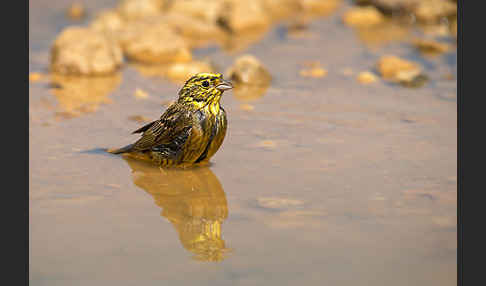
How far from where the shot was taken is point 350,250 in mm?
4762

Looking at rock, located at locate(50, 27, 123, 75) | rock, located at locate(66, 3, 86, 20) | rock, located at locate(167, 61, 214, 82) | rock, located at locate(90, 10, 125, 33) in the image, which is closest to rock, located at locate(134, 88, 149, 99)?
rock, located at locate(167, 61, 214, 82)

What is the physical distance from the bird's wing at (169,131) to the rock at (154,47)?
4091 millimetres

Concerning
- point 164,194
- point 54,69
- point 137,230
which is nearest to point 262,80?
point 54,69

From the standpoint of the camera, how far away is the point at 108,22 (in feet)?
38.7

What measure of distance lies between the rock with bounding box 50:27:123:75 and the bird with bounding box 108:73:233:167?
3.67m

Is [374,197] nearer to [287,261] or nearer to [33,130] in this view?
[287,261]

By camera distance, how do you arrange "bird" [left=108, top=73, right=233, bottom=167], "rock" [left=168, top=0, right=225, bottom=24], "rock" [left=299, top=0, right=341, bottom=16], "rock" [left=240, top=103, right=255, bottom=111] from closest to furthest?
"bird" [left=108, top=73, right=233, bottom=167] → "rock" [left=240, top=103, right=255, bottom=111] → "rock" [left=168, top=0, right=225, bottom=24] → "rock" [left=299, top=0, right=341, bottom=16]

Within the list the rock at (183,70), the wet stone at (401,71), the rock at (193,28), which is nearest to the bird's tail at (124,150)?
the rock at (183,70)

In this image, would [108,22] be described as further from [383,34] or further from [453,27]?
[453,27]

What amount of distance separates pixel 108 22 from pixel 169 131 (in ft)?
20.5

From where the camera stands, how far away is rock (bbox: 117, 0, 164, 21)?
1238cm

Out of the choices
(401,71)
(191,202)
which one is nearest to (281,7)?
(401,71)

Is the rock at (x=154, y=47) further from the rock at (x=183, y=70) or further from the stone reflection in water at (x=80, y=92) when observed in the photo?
the stone reflection in water at (x=80, y=92)

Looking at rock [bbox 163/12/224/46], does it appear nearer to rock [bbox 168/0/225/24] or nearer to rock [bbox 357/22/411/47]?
rock [bbox 168/0/225/24]
